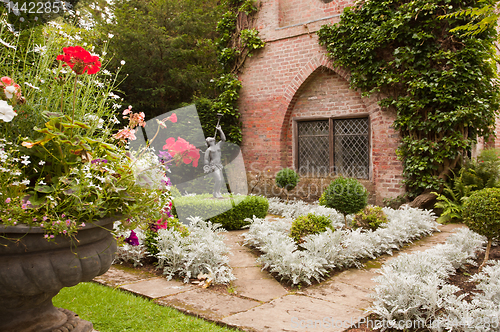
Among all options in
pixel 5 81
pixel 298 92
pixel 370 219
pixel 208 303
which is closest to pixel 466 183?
pixel 370 219

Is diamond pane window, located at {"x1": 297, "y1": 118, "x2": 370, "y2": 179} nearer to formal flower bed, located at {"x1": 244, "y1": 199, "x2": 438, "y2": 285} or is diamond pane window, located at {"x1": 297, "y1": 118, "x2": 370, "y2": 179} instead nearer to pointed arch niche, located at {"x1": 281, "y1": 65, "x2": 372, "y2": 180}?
pointed arch niche, located at {"x1": 281, "y1": 65, "x2": 372, "y2": 180}

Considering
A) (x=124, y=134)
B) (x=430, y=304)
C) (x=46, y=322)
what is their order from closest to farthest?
(x=46, y=322) → (x=124, y=134) → (x=430, y=304)

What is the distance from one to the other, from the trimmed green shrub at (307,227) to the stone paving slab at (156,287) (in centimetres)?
170

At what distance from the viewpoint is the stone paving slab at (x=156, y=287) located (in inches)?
123

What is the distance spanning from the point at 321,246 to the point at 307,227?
0.61 metres

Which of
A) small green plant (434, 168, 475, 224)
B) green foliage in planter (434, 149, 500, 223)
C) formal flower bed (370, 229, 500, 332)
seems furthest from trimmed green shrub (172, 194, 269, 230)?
green foliage in planter (434, 149, 500, 223)

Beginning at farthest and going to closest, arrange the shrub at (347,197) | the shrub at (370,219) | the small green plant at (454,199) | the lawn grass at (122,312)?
the small green plant at (454,199) → the shrub at (370,219) → the shrub at (347,197) → the lawn grass at (122,312)

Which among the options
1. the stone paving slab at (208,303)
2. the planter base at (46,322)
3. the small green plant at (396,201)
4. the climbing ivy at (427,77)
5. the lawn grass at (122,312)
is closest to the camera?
the planter base at (46,322)

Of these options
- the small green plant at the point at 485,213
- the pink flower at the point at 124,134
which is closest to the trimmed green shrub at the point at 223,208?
the small green plant at the point at 485,213

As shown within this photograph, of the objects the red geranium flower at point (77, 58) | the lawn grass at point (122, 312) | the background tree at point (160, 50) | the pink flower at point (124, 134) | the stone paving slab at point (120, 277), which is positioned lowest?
the stone paving slab at point (120, 277)

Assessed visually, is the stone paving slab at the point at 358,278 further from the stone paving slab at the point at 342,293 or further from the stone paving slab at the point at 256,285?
the stone paving slab at the point at 256,285

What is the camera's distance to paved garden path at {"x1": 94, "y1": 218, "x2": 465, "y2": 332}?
A: 262cm

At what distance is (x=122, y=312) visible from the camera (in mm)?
2719

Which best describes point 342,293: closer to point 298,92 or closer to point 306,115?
point 306,115
